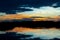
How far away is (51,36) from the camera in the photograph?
0.97m

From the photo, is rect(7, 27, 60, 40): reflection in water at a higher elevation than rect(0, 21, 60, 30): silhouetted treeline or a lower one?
lower

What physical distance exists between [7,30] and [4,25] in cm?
4

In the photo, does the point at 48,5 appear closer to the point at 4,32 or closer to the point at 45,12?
the point at 45,12

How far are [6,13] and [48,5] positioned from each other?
0.32 m

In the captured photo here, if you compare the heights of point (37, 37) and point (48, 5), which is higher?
point (48, 5)

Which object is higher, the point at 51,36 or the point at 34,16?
the point at 34,16

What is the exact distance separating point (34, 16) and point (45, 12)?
3.4 inches

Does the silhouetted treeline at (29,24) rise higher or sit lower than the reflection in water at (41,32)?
higher

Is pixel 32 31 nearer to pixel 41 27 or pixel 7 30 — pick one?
pixel 41 27

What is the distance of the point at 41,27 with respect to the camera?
97 centimetres

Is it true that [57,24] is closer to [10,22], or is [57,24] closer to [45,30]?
[45,30]

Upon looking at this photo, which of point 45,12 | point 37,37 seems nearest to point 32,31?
point 37,37

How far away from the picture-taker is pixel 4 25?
0.97 meters

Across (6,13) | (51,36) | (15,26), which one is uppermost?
(6,13)
